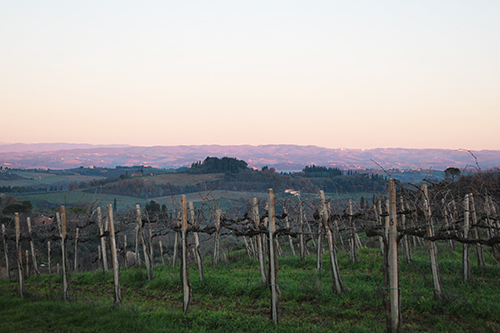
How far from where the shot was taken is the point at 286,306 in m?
9.82

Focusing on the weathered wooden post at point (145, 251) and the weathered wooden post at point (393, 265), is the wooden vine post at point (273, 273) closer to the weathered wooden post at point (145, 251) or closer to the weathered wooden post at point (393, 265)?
the weathered wooden post at point (393, 265)

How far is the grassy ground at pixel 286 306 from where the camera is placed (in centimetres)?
789

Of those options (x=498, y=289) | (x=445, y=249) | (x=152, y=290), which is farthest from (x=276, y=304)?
(x=445, y=249)

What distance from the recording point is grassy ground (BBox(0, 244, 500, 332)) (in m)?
7.89

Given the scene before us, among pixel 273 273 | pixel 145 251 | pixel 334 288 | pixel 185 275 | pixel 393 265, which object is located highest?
pixel 393 265

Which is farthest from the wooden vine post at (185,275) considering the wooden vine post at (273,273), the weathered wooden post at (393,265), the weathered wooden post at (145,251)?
the weathered wooden post at (145,251)

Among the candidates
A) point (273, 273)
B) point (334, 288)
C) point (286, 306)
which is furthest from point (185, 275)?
point (334, 288)

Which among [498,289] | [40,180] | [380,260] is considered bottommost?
[40,180]

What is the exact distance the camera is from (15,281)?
1941 centimetres

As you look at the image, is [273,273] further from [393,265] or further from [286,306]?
[393,265]

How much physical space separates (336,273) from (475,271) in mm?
5527

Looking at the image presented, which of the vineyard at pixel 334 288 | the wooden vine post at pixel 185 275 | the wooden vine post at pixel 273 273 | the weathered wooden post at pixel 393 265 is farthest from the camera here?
the wooden vine post at pixel 185 275

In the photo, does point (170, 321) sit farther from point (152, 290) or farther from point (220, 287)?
point (152, 290)

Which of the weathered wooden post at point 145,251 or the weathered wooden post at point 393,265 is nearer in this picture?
the weathered wooden post at point 393,265
